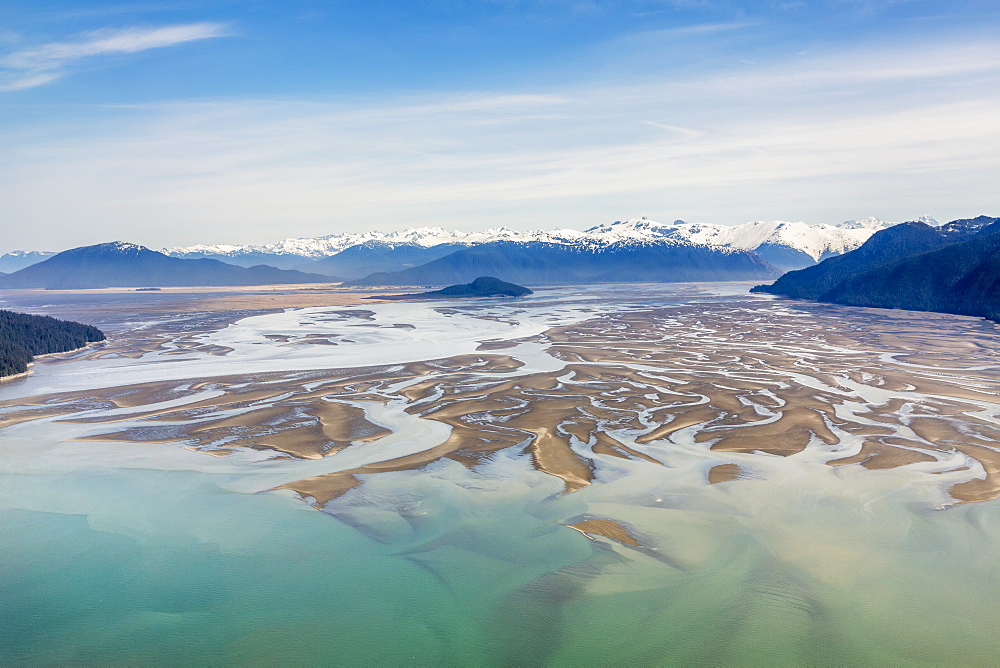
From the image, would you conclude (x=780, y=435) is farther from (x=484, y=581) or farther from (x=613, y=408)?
(x=484, y=581)

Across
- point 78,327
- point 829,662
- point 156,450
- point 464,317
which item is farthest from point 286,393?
point 464,317

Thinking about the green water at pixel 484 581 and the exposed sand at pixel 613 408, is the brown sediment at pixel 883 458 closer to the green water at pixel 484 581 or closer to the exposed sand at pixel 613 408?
the exposed sand at pixel 613 408

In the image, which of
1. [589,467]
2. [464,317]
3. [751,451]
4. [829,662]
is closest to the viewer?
[829,662]

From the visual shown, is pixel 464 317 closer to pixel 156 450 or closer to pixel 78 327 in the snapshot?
pixel 78 327

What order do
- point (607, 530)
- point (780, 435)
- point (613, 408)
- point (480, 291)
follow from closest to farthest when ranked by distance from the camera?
point (607, 530)
point (780, 435)
point (613, 408)
point (480, 291)

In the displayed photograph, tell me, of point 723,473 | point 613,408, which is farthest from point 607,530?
point 613,408

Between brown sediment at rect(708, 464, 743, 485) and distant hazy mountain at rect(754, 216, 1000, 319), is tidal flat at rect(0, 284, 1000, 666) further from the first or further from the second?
distant hazy mountain at rect(754, 216, 1000, 319)

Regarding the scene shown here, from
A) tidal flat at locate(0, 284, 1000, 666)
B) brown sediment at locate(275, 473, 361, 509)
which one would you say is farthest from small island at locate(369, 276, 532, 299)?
brown sediment at locate(275, 473, 361, 509)
